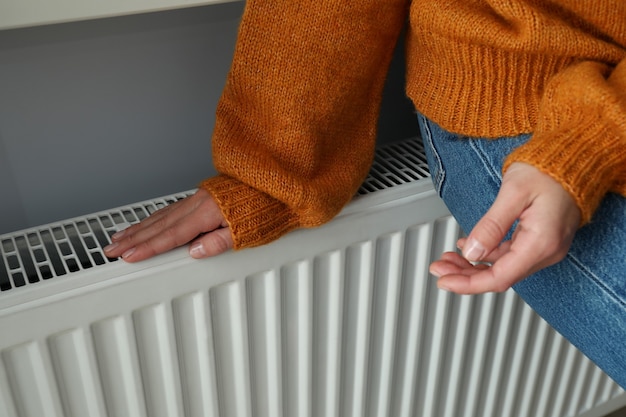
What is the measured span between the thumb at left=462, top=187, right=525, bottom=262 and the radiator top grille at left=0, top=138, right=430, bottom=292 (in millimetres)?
232

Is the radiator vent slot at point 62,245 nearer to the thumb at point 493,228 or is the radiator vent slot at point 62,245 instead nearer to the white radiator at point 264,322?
the white radiator at point 264,322

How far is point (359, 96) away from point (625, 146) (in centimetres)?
24

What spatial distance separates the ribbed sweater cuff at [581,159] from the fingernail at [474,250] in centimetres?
7

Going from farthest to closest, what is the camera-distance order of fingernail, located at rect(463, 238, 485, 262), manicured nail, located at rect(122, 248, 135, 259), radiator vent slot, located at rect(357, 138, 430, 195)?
radiator vent slot, located at rect(357, 138, 430, 195) < manicured nail, located at rect(122, 248, 135, 259) < fingernail, located at rect(463, 238, 485, 262)

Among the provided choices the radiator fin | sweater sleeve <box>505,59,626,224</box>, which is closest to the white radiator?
the radiator fin

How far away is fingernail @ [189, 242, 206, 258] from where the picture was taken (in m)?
0.58

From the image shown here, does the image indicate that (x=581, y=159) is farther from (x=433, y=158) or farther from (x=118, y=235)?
(x=118, y=235)

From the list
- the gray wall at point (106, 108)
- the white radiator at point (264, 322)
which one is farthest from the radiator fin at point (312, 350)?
the gray wall at point (106, 108)

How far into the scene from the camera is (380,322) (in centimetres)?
77

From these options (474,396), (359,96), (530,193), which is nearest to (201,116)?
(359,96)

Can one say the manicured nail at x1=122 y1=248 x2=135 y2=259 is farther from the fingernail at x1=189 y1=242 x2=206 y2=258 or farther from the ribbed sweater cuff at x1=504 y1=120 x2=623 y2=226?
the ribbed sweater cuff at x1=504 y1=120 x2=623 y2=226

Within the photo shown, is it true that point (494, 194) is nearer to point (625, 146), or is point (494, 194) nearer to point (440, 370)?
point (625, 146)

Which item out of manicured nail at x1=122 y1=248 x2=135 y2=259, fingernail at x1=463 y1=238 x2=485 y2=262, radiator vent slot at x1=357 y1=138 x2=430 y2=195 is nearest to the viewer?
fingernail at x1=463 y1=238 x2=485 y2=262

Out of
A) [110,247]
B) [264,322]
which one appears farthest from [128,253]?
[264,322]
